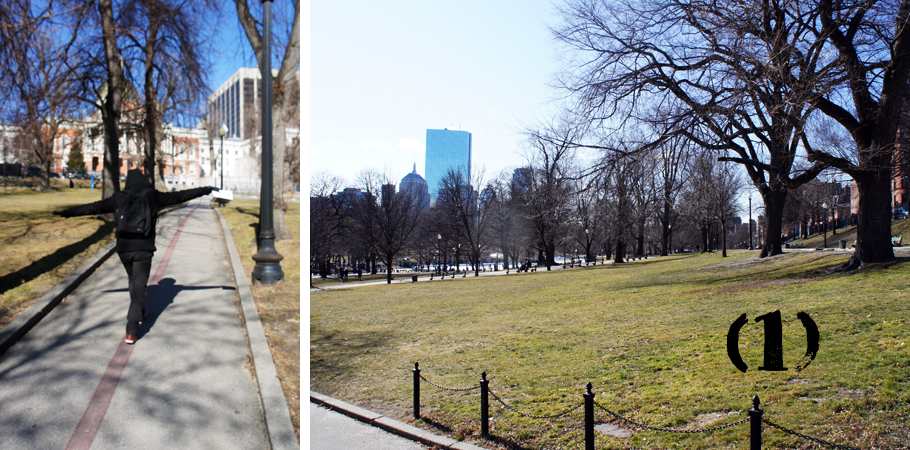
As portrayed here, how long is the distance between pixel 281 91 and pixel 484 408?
14.5 ft

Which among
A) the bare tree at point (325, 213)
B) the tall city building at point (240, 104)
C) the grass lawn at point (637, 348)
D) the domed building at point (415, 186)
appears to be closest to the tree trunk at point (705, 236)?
the grass lawn at point (637, 348)

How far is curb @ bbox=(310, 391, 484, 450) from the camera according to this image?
10.4ft

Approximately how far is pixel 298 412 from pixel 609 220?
9.19ft

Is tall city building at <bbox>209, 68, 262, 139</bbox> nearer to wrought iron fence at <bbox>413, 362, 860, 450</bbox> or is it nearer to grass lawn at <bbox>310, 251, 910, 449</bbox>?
grass lawn at <bbox>310, 251, 910, 449</bbox>

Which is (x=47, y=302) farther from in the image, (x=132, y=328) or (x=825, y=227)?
(x=825, y=227)

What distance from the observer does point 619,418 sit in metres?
2.72

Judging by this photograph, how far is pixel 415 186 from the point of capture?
138 inches

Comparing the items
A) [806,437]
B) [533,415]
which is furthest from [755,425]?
[533,415]

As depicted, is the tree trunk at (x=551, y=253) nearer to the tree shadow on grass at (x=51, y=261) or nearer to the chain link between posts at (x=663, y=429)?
the chain link between posts at (x=663, y=429)

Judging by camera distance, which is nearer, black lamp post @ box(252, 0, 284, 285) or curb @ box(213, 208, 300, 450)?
curb @ box(213, 208, 300, 450)

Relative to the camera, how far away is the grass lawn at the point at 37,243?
10.6 ft

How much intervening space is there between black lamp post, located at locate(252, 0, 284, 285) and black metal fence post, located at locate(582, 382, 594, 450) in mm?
3505

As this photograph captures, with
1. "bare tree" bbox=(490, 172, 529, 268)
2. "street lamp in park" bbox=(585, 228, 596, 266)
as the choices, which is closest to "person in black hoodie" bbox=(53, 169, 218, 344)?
"bare tree" bbox=(490, 172, 529, 268)

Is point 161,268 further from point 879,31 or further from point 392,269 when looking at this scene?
point 879,31
